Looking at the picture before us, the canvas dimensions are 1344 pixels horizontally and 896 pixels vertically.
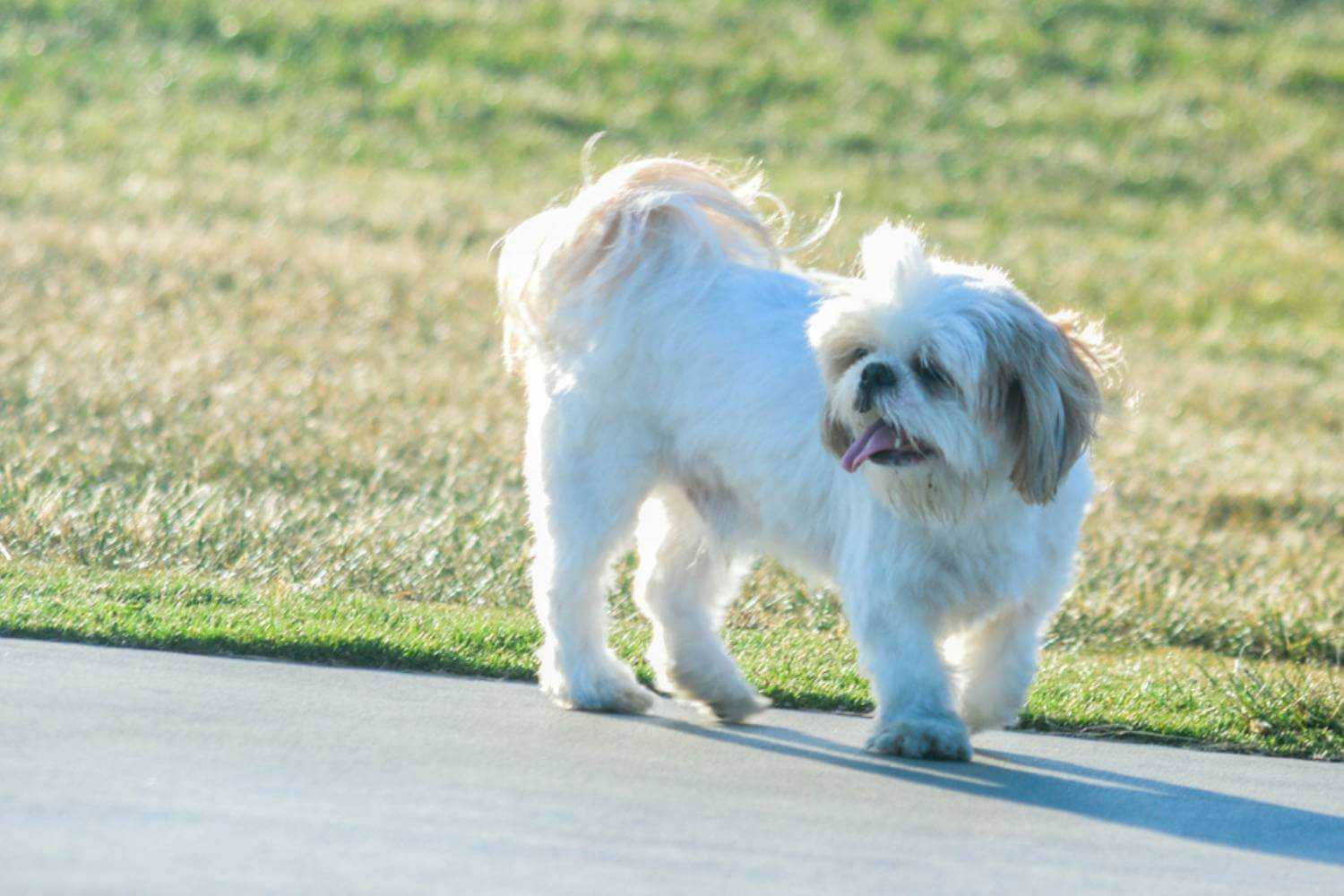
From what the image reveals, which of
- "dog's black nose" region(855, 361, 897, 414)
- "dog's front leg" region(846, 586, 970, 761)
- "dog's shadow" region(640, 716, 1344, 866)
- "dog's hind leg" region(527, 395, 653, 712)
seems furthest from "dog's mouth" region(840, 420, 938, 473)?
"dog's hind leg" region(527, 395, 653, 712)

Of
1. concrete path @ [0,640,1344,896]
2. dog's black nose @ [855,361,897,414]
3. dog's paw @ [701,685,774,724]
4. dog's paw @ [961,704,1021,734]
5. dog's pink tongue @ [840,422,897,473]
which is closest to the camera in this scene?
concrete path @ [0,640,1344,896]

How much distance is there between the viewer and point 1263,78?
102ft

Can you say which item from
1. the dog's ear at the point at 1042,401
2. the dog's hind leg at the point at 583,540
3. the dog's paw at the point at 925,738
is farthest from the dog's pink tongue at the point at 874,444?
the dog's hind leg at the point at 583,540

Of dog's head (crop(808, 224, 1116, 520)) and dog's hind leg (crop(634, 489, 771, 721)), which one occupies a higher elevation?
dog's head (crop(808, 224, 1116, 520))

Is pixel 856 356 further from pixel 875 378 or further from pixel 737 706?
pixel 737 706

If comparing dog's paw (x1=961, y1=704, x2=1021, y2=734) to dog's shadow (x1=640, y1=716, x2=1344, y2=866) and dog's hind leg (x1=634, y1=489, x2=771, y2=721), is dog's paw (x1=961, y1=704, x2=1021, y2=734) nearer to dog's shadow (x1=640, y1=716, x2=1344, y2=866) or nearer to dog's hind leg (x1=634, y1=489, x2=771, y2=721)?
dog's shadow (x1=640, y1=716, x2=1344, y2=866)

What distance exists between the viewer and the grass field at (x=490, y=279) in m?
8.86

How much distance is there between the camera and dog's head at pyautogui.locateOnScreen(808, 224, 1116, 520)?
620 cm

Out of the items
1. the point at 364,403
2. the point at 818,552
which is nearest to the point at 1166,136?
the point at 364,403

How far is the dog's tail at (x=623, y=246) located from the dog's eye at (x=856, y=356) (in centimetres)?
116

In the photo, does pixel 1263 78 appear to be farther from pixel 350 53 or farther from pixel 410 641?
pixel 410 641

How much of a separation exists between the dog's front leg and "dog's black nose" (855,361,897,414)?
70 centimetres

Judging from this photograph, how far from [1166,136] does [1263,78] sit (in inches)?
124

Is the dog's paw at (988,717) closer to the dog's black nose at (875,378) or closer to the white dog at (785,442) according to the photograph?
the white dog at (785,442)
